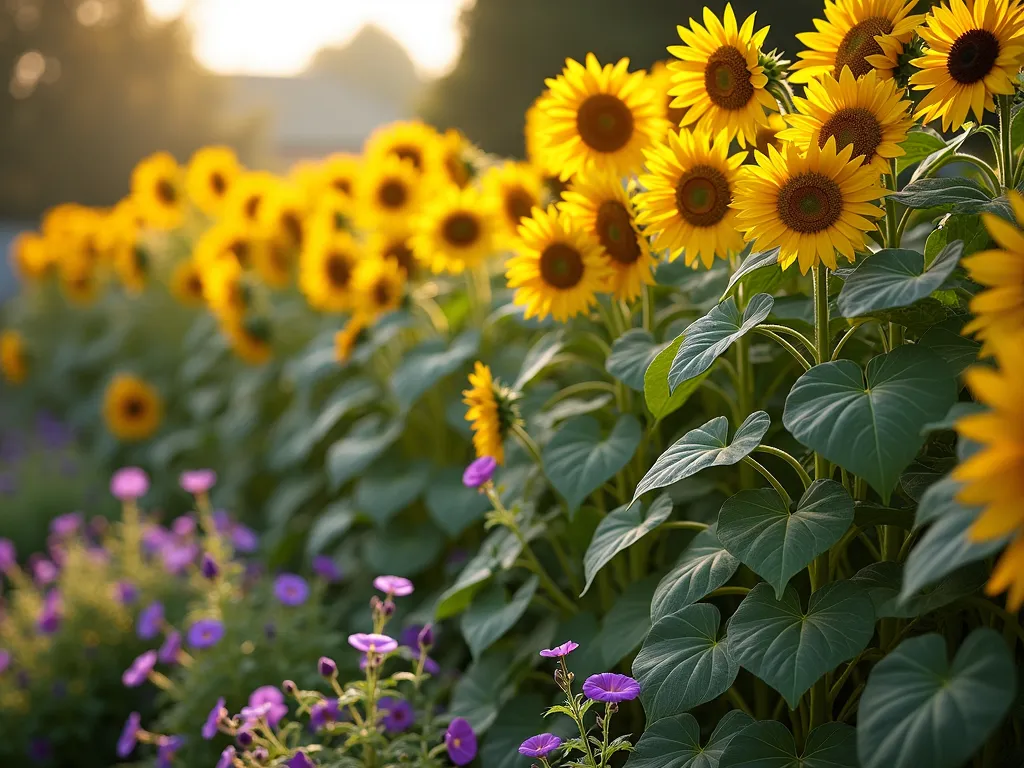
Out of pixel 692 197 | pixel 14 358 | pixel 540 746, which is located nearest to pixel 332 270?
pixel 692 197

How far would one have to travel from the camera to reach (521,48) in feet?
37.4

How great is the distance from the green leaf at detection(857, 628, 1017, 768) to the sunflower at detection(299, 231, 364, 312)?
263 cm

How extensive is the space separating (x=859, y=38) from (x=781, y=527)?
37.6 inches

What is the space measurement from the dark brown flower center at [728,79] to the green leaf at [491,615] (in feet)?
3.89

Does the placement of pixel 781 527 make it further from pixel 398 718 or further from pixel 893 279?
pixel 398 718

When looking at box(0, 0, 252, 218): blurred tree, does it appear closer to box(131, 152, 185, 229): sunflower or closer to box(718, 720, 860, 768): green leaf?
box(131, 152, 185, 229): sunflower

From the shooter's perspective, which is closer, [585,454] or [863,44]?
[863,44]

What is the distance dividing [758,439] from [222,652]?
176 cm

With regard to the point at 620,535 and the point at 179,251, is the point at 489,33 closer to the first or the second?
the point at 179,251

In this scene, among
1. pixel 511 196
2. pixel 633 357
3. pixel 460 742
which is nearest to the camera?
pixel 460 742

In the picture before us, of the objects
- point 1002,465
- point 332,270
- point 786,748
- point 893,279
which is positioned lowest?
point 786,748

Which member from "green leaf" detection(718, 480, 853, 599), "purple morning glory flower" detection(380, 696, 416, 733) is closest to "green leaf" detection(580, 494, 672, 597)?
"green leaf" detection(718, 480, 853, 599)

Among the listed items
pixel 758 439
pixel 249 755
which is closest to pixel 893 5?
pixel 758 439

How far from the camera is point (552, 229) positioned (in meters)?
2.11
